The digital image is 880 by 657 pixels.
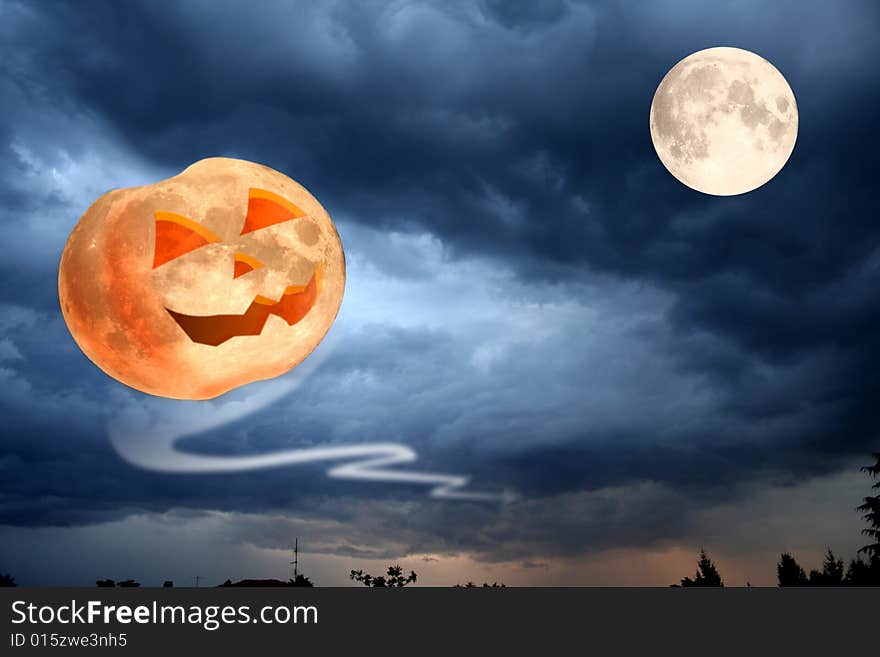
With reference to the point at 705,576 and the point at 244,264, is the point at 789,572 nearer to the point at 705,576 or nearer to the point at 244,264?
the point at 705,576

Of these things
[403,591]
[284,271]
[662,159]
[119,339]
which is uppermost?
[662,159]

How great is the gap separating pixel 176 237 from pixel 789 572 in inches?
2702

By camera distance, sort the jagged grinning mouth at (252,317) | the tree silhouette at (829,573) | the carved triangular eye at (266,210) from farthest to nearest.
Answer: the tree silhouette at (829,573), the carved triangular eye at (266,210), the jagged grinning mouth at (252,317)

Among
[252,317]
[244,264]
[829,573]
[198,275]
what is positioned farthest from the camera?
[829,573]

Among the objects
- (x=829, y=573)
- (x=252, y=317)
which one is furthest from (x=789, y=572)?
(x=252, y=317)

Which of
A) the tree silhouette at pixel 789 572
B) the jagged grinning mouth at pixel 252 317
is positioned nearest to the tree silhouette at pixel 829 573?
the tree silhouette at pixel 789 572

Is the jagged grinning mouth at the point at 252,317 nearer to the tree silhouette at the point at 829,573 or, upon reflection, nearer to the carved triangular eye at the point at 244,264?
the carved triangular eye at the point at 244,264

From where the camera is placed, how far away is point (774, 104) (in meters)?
11.4

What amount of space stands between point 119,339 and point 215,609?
3759 millimetres

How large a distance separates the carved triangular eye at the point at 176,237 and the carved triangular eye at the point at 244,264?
0.27 meters

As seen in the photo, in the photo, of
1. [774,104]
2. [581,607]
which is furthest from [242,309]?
[774,104]

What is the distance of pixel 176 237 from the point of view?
26.1ft

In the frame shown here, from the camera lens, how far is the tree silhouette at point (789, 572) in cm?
6391

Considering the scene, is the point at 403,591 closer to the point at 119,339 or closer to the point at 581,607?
the point at 581,607
